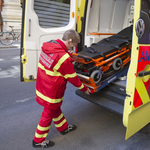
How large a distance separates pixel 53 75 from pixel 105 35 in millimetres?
2053

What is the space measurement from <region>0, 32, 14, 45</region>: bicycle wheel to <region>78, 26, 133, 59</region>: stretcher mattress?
9.52m

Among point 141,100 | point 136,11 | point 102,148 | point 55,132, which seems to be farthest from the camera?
point 55,132

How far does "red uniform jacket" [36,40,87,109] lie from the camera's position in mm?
2156

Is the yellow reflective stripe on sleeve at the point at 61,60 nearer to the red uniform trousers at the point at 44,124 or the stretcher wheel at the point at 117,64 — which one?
the red uniform trousers at the point at 44,124

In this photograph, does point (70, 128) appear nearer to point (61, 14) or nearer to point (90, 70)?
point (90, 70)

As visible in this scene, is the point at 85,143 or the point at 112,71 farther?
the point at 112,71

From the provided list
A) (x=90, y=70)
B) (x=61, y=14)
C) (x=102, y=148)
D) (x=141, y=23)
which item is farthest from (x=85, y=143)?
(x=61, y=14)

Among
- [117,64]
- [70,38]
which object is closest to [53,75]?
[70,38]

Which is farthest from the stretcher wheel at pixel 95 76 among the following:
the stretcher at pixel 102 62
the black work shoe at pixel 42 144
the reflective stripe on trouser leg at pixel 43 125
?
the black work shoe at pixel 42 144

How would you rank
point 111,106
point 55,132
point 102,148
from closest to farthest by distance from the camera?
point 102,148
point 111,106
point 55,132

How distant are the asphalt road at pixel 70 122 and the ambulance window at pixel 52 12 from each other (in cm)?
159

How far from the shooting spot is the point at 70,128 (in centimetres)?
284

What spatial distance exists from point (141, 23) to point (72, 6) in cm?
171

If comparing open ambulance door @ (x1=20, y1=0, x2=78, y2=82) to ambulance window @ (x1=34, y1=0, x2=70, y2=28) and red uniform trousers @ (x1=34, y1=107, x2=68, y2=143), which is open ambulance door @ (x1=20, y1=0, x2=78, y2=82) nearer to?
ambulance window @ (x1=34, y1=0, x2=70, y2=28)
